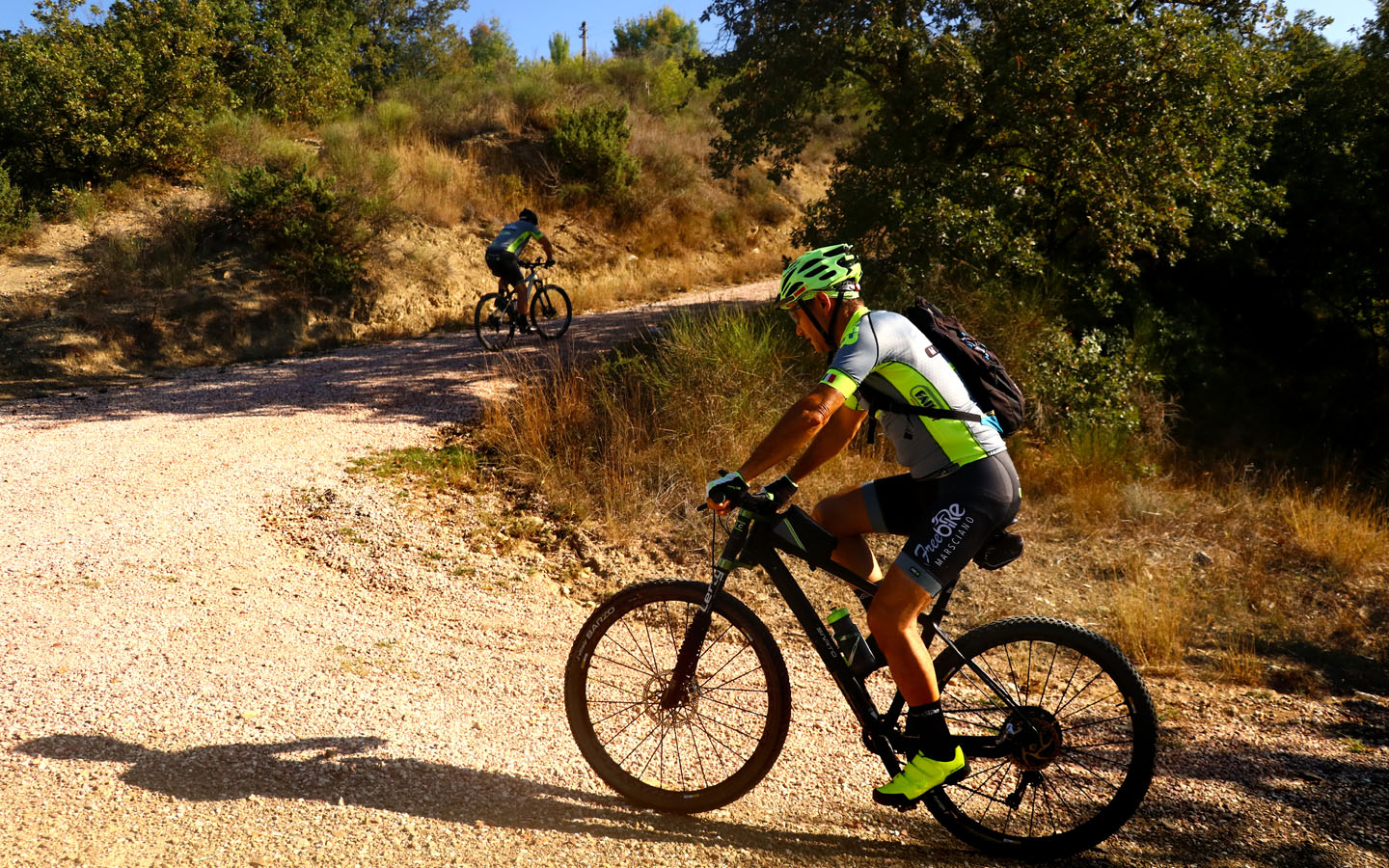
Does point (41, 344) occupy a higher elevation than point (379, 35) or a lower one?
lower

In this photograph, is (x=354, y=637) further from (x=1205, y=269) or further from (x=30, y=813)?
(x=1205, y=269)

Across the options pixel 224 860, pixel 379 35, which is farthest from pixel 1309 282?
pixel 379 35

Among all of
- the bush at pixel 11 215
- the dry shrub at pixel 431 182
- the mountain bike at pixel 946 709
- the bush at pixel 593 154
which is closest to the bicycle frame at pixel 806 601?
the mountain bike at pixel 946 709

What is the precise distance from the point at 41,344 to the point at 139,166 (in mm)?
5405

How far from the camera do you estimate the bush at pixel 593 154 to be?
20516 millimetres

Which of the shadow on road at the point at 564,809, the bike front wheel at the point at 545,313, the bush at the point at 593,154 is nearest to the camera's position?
the shadow on road at the point at 564,809

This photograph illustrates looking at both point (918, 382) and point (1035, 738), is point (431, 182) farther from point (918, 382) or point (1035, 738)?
point (1035, 738)

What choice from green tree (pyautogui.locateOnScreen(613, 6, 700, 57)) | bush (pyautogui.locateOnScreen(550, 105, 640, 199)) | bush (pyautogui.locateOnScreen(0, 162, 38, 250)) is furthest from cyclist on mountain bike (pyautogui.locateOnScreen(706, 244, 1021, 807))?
green tree (pyautogui.locateOnScreen(613, 6, 700, 57))

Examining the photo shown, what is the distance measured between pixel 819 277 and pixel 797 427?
24.4 inches

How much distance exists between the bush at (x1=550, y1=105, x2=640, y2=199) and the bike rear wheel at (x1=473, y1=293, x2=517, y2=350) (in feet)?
28.7

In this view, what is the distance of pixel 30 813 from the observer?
3.23 m

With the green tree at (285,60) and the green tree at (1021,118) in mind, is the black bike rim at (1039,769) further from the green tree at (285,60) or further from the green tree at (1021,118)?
the green tree at (285,60)

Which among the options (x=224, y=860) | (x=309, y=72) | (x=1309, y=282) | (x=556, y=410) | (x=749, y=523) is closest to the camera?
(x=224, y=860)

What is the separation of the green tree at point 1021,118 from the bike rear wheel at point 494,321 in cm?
410
